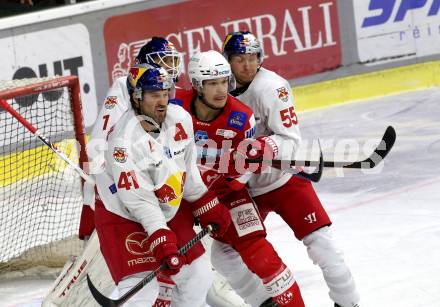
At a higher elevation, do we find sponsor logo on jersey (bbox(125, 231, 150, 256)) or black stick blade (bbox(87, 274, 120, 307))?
sponsor logo on jersey (bbox(125, 231, 150, 256))

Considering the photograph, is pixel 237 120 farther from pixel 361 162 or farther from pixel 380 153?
pixel 380 153

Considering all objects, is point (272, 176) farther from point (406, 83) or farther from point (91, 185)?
point (406, 83)

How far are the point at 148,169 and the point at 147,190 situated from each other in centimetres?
9

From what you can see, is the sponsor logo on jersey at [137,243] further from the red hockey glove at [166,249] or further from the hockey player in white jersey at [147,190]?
the red hockey glove at [166,249]

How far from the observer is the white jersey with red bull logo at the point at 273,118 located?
14.8ft

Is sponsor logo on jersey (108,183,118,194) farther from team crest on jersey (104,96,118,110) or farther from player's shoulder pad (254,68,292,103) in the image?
team crest on jersey (104,96,118,110)

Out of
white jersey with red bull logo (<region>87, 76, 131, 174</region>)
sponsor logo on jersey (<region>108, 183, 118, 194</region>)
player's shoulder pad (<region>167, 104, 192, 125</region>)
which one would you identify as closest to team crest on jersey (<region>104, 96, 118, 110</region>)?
white jersey with red bull logo (<region>87, 76, 131, 174</region>)

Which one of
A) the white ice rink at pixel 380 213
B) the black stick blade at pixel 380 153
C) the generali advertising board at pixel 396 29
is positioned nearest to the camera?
the black stick blade at pixel 380 153

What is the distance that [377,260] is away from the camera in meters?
5.44

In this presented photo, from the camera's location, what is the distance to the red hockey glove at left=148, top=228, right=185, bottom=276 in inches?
154

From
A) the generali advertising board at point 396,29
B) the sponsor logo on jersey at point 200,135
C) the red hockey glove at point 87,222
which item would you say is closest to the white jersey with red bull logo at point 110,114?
the red hockey glove at point 87,222

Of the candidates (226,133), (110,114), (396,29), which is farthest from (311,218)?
(396,29)

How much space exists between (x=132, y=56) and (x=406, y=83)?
2.45 metres

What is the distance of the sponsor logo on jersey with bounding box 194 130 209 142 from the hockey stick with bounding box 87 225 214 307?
459 mm
